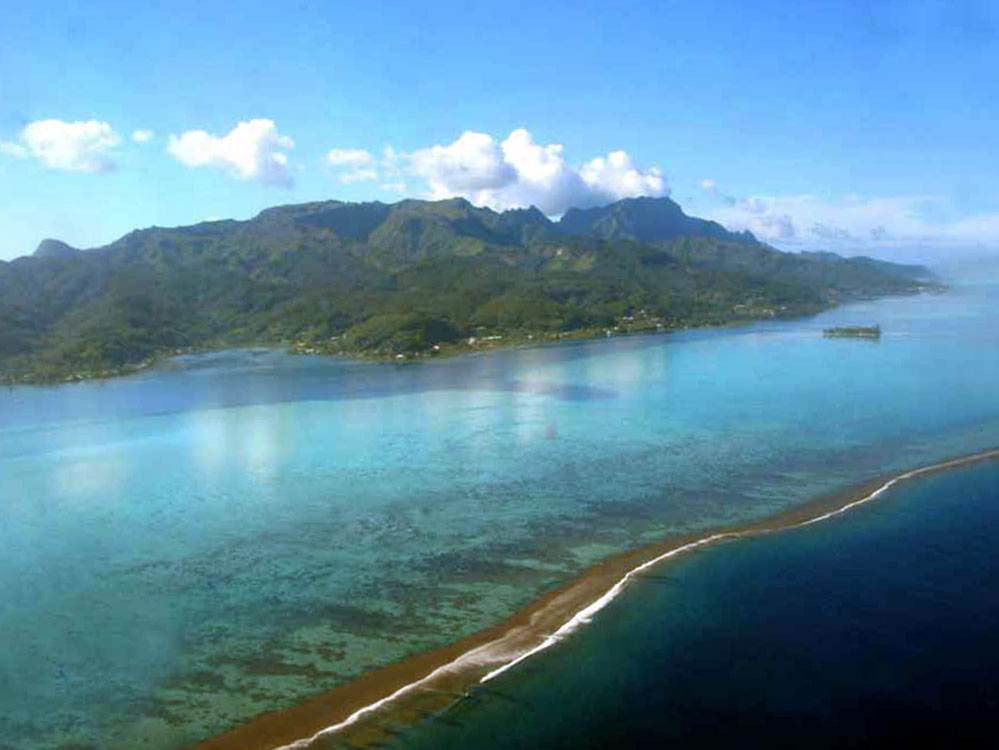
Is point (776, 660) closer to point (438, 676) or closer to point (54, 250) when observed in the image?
point (438, 676)

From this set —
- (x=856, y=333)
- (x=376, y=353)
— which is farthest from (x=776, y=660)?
(x=856, y=333)

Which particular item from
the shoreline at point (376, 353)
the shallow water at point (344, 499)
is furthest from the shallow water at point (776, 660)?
the shoreline at point (376, 353)

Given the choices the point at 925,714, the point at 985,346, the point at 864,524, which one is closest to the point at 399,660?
the point at 925,714

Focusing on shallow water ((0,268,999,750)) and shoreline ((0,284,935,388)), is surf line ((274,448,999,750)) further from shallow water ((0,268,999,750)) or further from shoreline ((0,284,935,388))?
shoreline ((0,284,935,388))

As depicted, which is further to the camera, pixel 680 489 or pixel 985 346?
pixel 985 346

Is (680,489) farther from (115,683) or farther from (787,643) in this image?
(115,683)

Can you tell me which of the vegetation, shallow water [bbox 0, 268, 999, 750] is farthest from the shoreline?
the vegetation
